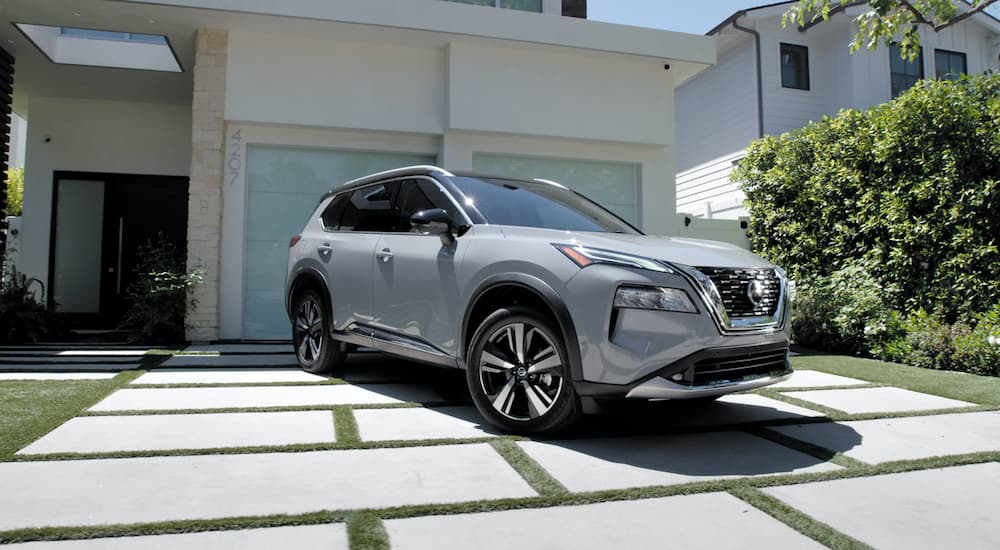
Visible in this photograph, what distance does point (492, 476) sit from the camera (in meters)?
2.96

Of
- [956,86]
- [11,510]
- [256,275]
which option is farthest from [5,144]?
[956,86]

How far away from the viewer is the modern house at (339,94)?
844cm

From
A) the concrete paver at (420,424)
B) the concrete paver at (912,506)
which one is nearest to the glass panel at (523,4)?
the concrete paver at (420,424)

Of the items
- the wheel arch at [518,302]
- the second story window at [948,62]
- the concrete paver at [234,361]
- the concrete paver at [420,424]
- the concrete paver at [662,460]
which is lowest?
the concrete paver at [662,460]

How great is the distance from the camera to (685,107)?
17.6m

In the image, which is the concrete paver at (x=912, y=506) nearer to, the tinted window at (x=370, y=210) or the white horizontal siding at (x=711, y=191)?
the tinted window at (x=370, y=210)

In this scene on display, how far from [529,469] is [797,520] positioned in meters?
1.13

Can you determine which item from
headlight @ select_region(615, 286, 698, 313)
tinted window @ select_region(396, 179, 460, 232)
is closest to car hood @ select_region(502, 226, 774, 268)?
headlight @ select_region(615, 286, 698, 313)

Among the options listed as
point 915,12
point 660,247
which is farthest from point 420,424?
point 915,12

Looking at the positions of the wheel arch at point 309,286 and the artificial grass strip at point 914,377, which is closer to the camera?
the artificial grass strip at point 914,377

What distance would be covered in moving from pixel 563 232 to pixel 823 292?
5.80m

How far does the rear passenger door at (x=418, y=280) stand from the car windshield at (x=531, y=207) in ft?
0.64

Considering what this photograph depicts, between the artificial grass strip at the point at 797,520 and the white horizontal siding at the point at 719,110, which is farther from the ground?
the white horizontal siding at the point at 719,110

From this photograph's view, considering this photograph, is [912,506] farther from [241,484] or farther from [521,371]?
[241,484]
